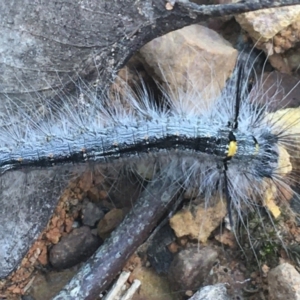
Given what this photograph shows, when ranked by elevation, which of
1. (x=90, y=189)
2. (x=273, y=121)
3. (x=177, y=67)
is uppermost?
(x=177, y=67)

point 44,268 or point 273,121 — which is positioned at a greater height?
point 273,121

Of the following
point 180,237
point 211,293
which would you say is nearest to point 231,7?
point 180,237

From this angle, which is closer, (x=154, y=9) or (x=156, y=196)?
(x=154, y=9)

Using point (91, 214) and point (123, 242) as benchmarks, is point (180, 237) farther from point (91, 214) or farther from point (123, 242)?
point (91, 214)

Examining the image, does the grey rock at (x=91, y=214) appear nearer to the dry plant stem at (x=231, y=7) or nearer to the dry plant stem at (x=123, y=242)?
the dry plant stem at (x=123, y=242)

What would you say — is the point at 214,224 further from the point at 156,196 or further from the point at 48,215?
the point at 48,215

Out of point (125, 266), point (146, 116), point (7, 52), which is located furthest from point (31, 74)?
point (125, 266)

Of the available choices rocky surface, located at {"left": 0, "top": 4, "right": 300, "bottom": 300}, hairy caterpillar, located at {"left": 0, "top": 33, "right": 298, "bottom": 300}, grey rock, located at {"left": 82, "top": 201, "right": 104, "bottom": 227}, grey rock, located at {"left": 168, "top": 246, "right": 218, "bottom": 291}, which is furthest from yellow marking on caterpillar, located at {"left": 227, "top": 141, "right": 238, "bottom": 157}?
grey rock, located at {"left": 82, "top": 201, "right": 104, "bottom": 227}

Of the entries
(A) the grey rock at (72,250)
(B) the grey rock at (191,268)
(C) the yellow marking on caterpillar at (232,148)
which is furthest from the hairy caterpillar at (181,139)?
(A) the grey rock at (72,250)
